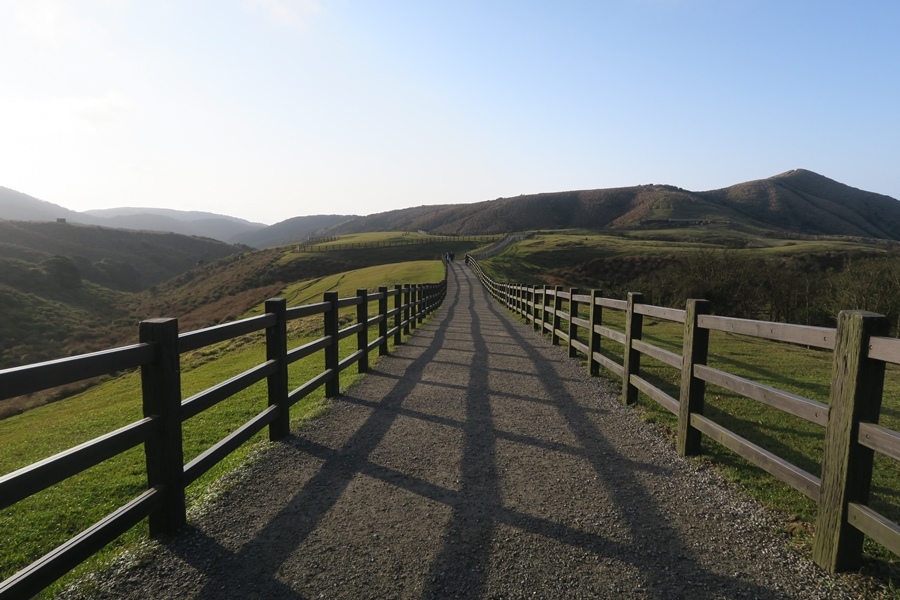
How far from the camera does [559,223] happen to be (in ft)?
622

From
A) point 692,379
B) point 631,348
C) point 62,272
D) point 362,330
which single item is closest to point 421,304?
point 362,330

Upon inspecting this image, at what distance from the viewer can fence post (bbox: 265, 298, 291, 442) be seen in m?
5.32

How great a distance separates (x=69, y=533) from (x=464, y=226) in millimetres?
194079

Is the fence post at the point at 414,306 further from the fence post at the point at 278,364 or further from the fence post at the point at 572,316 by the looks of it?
the fence post at the point at 278,364

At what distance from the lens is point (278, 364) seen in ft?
17.6

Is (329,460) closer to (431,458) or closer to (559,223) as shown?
(431,458)

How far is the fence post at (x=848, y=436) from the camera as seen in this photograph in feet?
9.58

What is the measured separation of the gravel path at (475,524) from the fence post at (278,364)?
27 cm

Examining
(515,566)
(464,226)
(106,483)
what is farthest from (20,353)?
(464,226)

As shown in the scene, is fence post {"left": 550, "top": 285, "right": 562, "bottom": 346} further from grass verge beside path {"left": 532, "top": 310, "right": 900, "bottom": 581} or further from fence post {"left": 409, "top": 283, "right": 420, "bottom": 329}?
fence post {"left": 409, "top": 283, "right": 420, "bottom": 329}

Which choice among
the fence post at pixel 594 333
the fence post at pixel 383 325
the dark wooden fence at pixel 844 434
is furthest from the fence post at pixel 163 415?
the fence post at pixel 383 325

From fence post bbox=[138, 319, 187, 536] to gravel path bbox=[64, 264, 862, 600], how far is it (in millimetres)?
204

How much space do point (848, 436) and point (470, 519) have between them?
2.47 metres

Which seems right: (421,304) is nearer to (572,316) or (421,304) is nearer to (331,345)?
(572,316)
